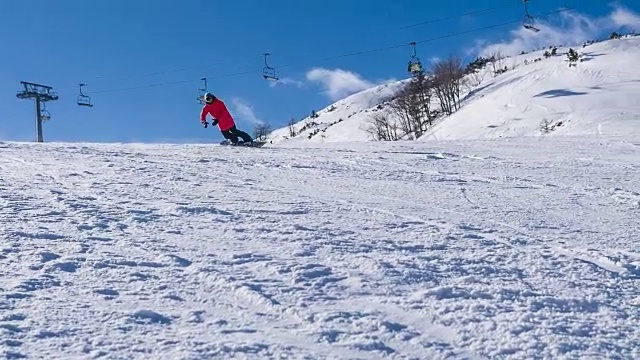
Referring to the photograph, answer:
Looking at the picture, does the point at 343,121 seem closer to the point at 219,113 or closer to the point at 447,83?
the point at 447,83

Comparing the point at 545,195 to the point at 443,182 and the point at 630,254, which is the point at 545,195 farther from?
the point at 630,254

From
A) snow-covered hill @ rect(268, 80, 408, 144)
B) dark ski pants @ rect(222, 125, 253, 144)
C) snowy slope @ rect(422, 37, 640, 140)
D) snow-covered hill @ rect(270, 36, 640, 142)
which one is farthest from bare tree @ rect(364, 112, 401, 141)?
dark ski pants @ rect(222, 125, 253, 144)

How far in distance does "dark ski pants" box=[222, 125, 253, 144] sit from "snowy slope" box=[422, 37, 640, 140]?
566 inches

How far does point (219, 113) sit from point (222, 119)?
0.58ft

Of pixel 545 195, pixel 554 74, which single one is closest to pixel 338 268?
pixel 545 195

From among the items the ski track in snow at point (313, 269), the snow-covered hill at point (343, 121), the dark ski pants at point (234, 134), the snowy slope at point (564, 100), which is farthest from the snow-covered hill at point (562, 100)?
the ski track in snow at point (313, 269)

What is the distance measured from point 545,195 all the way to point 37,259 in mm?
6102

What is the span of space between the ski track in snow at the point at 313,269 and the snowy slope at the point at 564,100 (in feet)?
66.3

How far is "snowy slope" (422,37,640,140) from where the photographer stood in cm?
3123

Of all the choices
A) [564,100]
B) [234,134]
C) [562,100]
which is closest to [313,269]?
[234,134]

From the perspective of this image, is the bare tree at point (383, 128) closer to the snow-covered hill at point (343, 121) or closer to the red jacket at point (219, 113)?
the snow-covered hill at point (343, 121)

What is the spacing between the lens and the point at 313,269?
4543 mm

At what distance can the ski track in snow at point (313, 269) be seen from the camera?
340 cm

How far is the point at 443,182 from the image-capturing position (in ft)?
31.6
